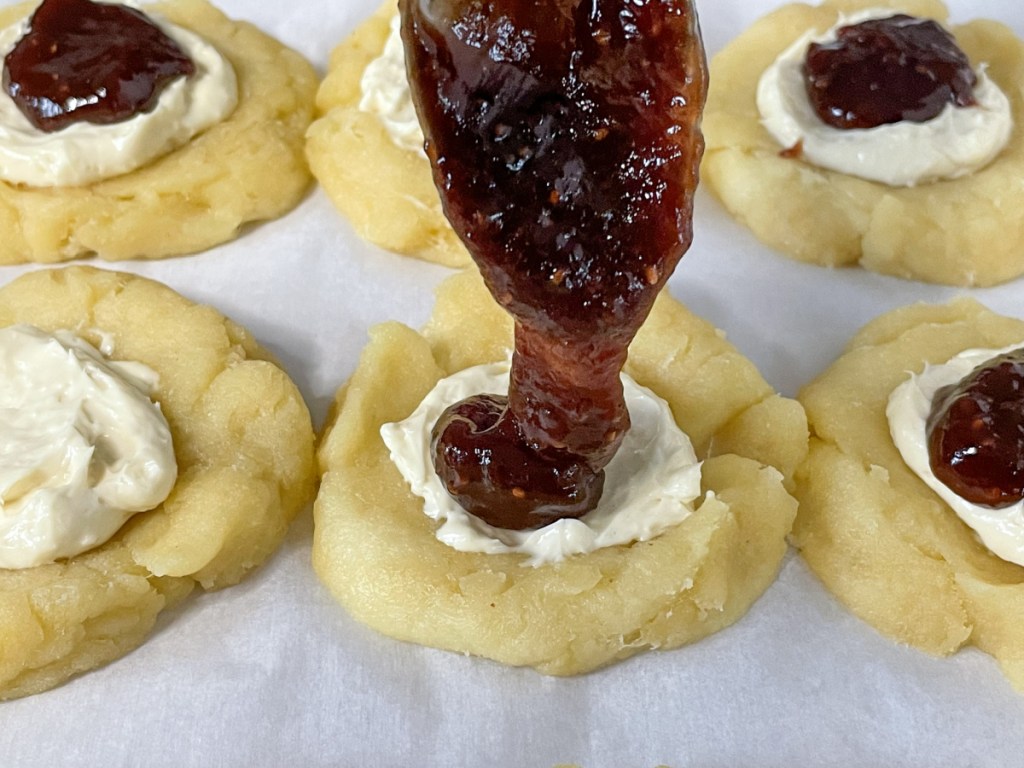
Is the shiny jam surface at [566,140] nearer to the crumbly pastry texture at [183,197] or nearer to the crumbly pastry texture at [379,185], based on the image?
the crumbly pastry texture at [379,185]

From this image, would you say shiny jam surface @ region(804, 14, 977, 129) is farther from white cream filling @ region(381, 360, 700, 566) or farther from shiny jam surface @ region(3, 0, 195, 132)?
shiny jam surface @ region(3, 0, 195, 132)

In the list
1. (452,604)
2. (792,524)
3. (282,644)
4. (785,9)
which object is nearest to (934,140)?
(785,9)

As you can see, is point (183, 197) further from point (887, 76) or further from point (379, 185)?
point (887, 76)

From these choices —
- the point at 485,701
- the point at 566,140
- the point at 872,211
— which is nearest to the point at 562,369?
the point at 566,140

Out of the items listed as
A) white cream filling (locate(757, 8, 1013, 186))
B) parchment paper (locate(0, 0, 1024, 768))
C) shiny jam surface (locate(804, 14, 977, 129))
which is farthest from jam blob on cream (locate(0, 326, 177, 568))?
shiny jam surface (locate(804, 14, 977, 129))

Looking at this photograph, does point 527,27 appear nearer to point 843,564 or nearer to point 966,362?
point 843,564

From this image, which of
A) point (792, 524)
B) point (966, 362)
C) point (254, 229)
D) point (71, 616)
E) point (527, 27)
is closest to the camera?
point (527, 27)
